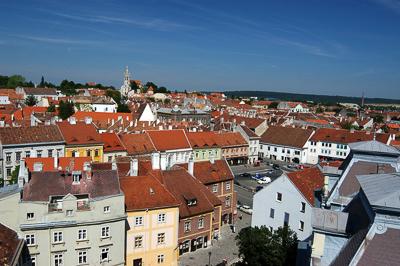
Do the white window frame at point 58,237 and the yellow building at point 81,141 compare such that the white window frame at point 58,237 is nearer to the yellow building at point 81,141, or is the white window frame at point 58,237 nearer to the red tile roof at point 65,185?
the red tile roof at point 65,185

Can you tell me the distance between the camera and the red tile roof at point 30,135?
56812mm

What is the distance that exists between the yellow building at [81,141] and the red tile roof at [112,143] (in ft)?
3.54

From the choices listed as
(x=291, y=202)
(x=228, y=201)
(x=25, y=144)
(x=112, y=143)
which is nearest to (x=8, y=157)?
(x=25, y=144)

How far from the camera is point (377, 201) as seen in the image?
1093 cm

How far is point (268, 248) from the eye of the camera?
26172mm

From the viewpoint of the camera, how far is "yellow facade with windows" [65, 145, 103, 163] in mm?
62713

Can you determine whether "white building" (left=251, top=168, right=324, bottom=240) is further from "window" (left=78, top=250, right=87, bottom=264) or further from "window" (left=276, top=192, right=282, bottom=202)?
"window" (left=78, top=250, right=87, bottom=264)

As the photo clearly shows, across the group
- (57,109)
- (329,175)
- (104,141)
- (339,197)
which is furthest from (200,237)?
(57,109)

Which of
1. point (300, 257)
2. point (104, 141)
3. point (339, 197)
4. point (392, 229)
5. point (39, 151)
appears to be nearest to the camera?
point (392, 229)

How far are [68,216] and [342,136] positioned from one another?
73.1 metres

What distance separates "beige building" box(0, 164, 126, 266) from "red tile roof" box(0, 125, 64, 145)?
27.6 m

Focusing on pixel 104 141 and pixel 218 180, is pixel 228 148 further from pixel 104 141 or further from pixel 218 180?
pixel 218 180

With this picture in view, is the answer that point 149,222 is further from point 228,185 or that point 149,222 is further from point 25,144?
point 25,144

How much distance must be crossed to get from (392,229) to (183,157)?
65466 millimetres
